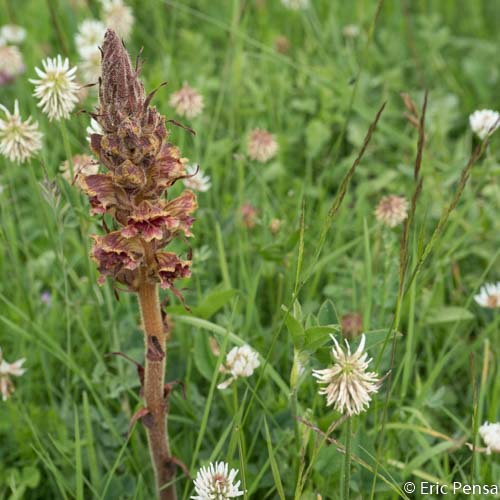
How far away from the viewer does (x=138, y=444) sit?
2516mm

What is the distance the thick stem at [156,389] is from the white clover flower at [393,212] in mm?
1238

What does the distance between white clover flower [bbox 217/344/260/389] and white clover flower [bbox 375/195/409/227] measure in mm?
898

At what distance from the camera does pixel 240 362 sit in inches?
92.0

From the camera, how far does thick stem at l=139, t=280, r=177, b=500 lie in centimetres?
196

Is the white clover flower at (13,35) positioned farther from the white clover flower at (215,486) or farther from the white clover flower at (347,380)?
the white clover flower at (347,380)

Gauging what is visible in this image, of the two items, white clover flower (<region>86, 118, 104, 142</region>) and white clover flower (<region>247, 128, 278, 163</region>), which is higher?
white clover flower (<region>247, 128, 278, 163</region>)

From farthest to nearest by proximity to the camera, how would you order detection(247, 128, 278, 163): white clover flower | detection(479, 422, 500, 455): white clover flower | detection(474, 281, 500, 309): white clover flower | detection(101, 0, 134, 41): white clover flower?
detection(101, 0, 134, 41): white clover flower, detection(247, 128, 278, 163): white clover flower, detection(474, 281, 500, 309): white clover flower, detection(479, 422, 500, 455): white clover flower

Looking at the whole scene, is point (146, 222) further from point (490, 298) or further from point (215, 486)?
point (490, 298)

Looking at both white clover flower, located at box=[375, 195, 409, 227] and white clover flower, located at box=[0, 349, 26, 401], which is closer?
white clover flower, located at box=[0, 349, 26, 401]

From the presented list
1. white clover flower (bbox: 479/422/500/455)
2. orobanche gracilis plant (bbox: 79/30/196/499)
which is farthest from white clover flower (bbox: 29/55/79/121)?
white clover flower (bbox: 479/422/500/455)

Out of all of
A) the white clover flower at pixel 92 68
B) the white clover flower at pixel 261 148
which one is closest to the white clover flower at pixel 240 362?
the white clover flower at pixel 261 148

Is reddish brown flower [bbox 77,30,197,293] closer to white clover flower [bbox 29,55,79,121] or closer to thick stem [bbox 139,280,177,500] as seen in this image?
thick stem [bbox 139,280,177,500]

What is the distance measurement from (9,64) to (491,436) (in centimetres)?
311

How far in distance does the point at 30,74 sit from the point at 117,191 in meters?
→ 2.82
